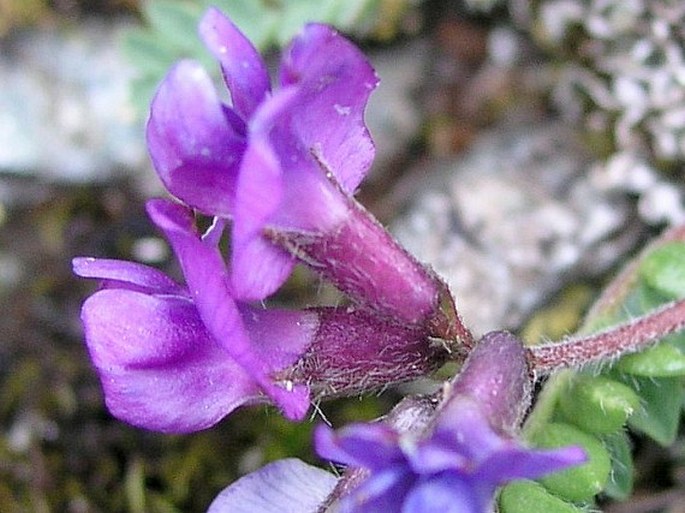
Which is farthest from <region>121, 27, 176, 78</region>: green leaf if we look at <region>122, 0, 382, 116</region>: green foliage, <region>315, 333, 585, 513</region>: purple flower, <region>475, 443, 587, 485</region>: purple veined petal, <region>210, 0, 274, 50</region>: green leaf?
<region>475, 443, 587, 485</region>: purple veined petal

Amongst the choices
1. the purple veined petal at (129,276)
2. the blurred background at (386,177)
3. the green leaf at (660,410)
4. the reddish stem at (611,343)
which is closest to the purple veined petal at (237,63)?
the purple veined petal at (129,276)

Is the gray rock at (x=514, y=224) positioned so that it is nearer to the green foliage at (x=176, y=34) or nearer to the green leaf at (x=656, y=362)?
the green foliage at (x=176, y=34)

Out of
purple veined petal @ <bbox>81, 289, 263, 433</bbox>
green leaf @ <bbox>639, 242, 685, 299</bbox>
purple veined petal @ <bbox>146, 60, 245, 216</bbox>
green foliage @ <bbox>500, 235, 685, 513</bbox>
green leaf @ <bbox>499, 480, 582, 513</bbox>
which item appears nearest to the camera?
purple veined petal @ <bbox>146, 60, 245, 216</bbox>

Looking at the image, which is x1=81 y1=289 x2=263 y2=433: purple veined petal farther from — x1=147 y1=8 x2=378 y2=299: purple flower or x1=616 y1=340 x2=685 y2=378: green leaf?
x1=616 y1=340 x2=685 y2=378: green leaf

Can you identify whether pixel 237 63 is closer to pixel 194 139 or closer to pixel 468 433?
pixel 194 139

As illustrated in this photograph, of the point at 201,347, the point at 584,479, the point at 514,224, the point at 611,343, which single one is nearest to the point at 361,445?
the point at 201,347

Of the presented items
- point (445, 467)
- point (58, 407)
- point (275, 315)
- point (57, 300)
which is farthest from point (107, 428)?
point (445, 467)

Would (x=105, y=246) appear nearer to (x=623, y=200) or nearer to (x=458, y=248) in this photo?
(x=458, y=248)
